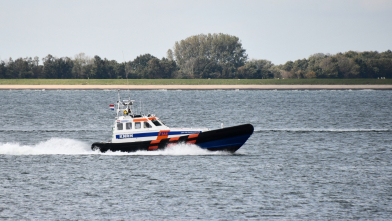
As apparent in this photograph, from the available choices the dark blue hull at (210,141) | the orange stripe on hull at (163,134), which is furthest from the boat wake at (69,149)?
the orange stripe on hull at (163,134)

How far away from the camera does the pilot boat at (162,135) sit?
35.6 metres

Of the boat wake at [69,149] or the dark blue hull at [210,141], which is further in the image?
the boat wake at [69,149]

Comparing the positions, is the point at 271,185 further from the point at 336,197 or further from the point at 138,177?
the point at 138,177

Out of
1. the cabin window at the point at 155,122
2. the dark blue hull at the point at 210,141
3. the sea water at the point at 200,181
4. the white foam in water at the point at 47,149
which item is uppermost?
the cabin window at the point at 155,122

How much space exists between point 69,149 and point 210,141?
12.8m

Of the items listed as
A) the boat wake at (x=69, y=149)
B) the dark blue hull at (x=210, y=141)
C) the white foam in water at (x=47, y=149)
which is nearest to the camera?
the dark blue hull at (x=210, y=141)

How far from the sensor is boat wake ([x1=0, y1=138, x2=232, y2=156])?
36.2 m

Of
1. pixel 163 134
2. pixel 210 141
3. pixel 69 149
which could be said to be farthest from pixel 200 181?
pixel 69 149

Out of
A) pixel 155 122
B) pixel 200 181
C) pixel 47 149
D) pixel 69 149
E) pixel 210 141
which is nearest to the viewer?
pixel 200 181

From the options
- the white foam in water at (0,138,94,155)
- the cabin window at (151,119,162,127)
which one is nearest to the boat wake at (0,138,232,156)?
the white foam in water at (0,138,94,155)

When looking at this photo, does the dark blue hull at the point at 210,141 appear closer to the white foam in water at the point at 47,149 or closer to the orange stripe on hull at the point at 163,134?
the orange stripe on hull at the point at 163,134

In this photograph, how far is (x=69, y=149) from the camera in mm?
41750

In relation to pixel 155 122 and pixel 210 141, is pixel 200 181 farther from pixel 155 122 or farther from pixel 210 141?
pixel 155 122

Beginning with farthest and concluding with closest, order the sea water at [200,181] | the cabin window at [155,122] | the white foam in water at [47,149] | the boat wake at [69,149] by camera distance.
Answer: the white foam in water at [47,149] < the boat wake at [69,149] < the cabin window at [155,122] < the sea water at [200,181]
